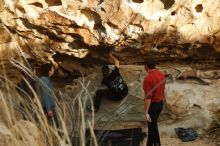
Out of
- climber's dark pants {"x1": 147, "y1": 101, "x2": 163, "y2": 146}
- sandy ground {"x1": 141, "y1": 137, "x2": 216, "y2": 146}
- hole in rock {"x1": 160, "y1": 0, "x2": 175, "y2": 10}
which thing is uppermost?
hole in rock {"x1": 160, "y1": 0, "x2": 175, "y2": 10}

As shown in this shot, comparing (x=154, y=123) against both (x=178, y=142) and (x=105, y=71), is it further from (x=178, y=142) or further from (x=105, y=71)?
(x=105, y=71)

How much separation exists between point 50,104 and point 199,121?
1.88 m

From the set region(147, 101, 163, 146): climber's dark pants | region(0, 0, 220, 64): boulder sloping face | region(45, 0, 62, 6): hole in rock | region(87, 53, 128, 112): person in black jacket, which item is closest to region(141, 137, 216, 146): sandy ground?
region(147, 101, 163, 146): climber's dark pants

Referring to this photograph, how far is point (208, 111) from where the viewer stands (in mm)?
5672

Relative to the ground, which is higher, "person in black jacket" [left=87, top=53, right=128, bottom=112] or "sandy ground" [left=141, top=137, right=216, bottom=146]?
"person in black jacket" [left=87, top=53, right=128, bottom=112]

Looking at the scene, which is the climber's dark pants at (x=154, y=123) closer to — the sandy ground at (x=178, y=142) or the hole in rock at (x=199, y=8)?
the sandy ground at (x=178, y=142)

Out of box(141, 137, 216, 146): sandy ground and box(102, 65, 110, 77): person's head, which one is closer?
box(141, 137, 216, 146): sandy ground

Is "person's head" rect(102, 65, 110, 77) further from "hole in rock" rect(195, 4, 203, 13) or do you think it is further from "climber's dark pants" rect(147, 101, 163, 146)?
"hole in rock" rect(195, 4, 203, 13)

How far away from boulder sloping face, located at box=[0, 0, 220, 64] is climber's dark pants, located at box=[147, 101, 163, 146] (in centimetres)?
129

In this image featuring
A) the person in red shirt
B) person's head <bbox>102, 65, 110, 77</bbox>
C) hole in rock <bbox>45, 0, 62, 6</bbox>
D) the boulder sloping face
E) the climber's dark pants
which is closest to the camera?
the person in red shirt

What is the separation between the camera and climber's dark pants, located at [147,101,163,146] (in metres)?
4.73

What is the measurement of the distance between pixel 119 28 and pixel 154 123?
1424 mm

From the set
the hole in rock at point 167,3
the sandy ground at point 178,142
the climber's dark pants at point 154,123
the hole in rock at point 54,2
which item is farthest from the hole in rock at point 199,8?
the hole in rock at point 54,2

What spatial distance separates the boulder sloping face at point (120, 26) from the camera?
5.55m
